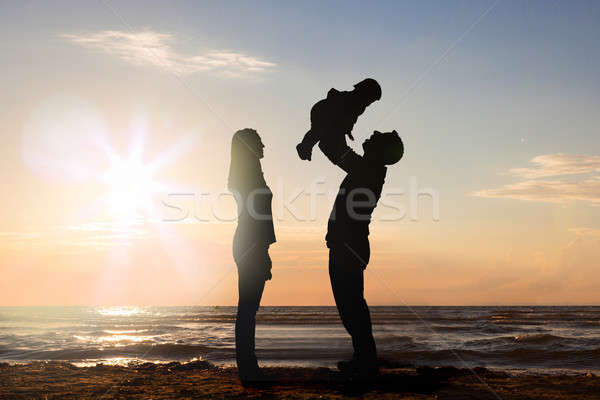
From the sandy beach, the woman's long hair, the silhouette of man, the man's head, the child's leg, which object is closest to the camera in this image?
the sandy beach

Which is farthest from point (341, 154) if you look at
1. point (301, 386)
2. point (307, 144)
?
point (301, 386)

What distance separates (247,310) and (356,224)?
1883 mm

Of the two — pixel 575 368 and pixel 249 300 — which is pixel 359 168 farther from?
pixel 575 368

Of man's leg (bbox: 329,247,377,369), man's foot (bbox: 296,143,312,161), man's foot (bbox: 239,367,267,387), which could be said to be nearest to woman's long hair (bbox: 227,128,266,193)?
man's foot (bbox: 296,143,312,161)

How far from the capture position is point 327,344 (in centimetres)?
1980

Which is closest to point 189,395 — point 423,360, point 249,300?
point 249,300

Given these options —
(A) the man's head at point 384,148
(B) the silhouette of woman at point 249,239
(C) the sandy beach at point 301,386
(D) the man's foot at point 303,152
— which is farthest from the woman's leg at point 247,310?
(A) the man's head at point 384,148

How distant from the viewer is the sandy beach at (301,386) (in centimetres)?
638

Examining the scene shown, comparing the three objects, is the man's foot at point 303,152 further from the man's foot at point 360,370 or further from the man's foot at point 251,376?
the man's foot at point 251,376

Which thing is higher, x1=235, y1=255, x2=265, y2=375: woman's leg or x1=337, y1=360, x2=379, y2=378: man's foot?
x1=235, y1=255, x2=265, y2=375: woman's leg

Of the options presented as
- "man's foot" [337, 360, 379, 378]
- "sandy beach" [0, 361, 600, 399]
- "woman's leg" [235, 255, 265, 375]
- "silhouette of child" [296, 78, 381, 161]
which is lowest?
"sandy beach" [0, 361, 600, 399]

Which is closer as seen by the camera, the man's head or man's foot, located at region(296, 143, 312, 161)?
the man's head

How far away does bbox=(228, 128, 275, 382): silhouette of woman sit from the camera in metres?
7.32

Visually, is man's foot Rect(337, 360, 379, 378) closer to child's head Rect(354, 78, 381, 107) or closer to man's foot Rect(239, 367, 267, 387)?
man's foot Rect(239, 367, 267, 387)
